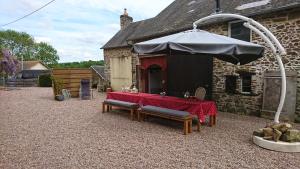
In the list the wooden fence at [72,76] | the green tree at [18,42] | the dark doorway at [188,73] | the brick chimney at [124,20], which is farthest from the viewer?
the green tree at [18,42]

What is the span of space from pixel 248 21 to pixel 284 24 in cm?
314

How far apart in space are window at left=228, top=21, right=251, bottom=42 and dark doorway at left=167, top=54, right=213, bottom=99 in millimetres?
1319

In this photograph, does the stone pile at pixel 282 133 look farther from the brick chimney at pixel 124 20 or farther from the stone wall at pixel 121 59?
the brick chimney at pixel 124 20

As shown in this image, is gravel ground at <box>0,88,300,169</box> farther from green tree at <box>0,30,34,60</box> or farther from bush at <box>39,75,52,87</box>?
green tree at <box>0,30,34,60</box>

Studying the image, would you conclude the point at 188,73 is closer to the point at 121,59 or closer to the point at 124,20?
the point at 121,59

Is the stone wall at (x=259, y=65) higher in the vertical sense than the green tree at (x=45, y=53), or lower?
lower

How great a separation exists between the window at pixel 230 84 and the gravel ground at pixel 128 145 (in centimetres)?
161

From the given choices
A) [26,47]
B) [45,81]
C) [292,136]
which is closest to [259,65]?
[292,136]

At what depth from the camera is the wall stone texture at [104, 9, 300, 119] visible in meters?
7.83

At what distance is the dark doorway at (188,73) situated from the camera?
10.2m

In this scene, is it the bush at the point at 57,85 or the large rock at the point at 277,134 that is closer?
the large rock at the point at 277,134

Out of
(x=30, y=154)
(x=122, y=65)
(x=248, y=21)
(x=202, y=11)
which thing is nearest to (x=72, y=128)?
(x=30, y=154)

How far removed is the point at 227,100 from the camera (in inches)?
383

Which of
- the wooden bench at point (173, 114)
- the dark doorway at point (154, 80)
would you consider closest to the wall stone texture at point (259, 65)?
the wooden bench at point (173, 114)
